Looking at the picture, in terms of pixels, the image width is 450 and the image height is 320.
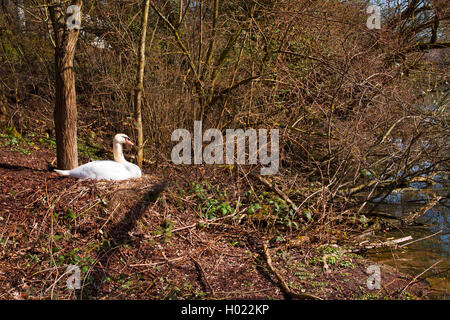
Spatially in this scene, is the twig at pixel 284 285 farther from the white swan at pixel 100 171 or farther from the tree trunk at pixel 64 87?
the tree trunk at pixel 64 87

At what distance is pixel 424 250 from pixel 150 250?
14.7 ft

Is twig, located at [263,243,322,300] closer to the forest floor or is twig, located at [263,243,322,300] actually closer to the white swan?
the forest floor

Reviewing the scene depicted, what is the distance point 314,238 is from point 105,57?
18.7 ft

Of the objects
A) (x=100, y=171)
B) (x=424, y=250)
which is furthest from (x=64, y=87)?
(x=424, y=250)

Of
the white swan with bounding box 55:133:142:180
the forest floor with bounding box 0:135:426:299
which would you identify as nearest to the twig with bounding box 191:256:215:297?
the forest floor with bounding box 0:135:426:299

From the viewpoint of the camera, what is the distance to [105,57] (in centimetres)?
780

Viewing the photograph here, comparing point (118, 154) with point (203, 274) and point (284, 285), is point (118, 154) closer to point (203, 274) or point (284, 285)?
point (203, 274)

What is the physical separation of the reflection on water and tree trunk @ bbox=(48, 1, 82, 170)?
4.88 metres

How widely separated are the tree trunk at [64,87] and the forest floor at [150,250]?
1.36ft

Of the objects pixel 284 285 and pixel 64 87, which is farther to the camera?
pixel 64 87

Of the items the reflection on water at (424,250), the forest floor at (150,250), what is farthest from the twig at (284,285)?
the reflection on water at (424,250)

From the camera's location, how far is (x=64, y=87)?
17.2ft
